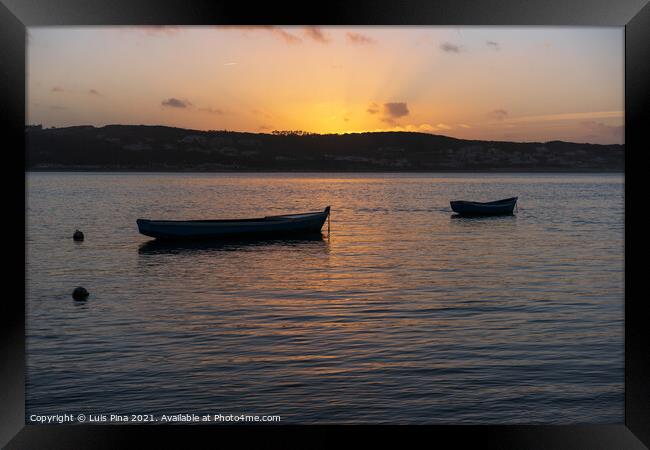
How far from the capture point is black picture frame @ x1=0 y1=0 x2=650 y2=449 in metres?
4.50

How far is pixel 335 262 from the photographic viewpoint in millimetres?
22656

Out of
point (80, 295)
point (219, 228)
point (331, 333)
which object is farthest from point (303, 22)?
point (219, 228)

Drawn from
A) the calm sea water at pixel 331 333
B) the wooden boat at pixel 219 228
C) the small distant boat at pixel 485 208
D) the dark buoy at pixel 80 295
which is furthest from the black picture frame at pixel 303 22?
the small distant boat at pixel 485 208

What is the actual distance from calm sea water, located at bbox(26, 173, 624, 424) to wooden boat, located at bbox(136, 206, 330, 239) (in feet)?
2.01

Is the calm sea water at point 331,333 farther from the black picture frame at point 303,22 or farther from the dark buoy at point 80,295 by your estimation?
the black picture frame at point 303,22

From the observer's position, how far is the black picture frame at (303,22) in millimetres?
4496

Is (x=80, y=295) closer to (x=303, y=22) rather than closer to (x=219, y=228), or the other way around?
(x=219, y=228)

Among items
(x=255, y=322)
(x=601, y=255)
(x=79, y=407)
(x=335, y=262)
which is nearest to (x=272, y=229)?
(x=335, y=262)

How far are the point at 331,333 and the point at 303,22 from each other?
7366mm

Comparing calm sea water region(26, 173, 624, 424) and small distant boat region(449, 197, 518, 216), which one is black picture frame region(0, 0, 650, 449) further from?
small distant boat region(449, 197, 518, 216)

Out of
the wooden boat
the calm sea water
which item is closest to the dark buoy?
the calm sea water

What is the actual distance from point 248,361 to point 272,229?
1677cm

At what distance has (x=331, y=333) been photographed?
37.9 feet

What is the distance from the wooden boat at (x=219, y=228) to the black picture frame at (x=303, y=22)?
2024 centimetres
